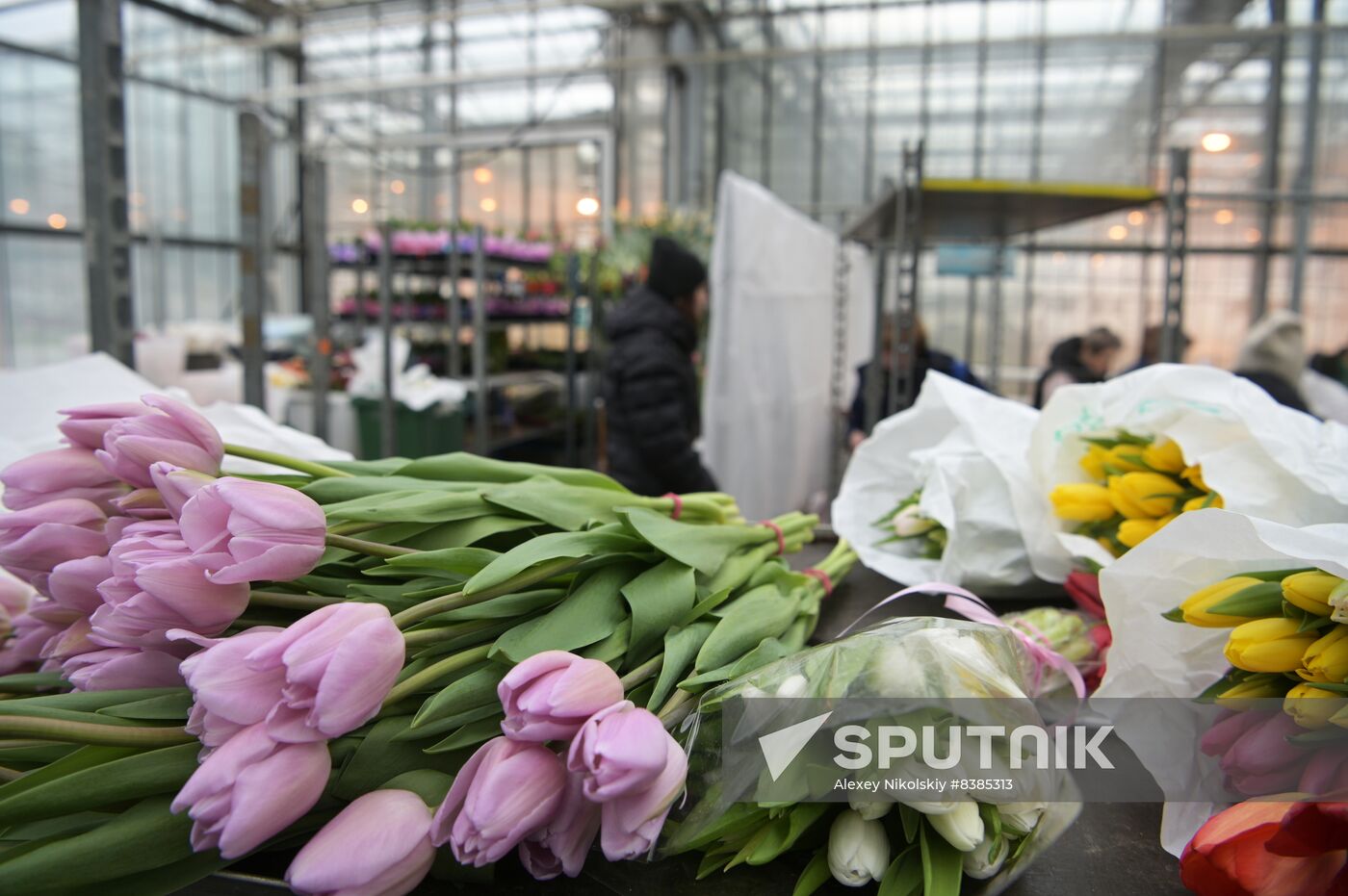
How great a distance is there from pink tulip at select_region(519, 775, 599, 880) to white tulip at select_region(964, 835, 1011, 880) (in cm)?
19

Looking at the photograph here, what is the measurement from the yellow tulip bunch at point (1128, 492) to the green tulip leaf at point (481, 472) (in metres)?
0.44

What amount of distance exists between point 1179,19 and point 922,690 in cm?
1130

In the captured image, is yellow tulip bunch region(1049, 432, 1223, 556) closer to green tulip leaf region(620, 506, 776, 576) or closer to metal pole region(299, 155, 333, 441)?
green tulip leaf region(620, 506, 776, 576)

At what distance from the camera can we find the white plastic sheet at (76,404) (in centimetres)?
88

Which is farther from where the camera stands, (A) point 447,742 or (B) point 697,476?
(B) point 697,476

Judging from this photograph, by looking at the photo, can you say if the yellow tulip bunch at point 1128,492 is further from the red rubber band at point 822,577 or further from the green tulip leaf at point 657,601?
the green tulip leaf at point 657,601

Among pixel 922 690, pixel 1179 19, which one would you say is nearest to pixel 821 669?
pixel 922 690

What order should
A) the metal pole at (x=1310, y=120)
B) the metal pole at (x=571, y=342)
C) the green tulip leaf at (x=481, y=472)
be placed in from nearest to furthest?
the green tulip leaf at (x=481, y=472)
the metal pole at (x=571, y=342)
the metal pole at (x=1310, y=120)

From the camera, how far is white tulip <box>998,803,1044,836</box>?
474 mm

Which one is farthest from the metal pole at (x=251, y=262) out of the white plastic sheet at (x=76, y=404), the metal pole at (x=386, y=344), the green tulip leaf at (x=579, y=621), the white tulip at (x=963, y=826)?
the metal pole at (x=386, y=344)

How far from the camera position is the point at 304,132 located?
11.4 meters

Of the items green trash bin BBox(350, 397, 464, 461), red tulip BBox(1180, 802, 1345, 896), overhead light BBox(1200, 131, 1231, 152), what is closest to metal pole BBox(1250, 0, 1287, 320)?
overhead light BBox(1200, 131, 1231, 152)

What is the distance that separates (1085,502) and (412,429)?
490 centimetres

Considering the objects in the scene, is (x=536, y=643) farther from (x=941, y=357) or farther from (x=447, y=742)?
(x=941, y=357)
